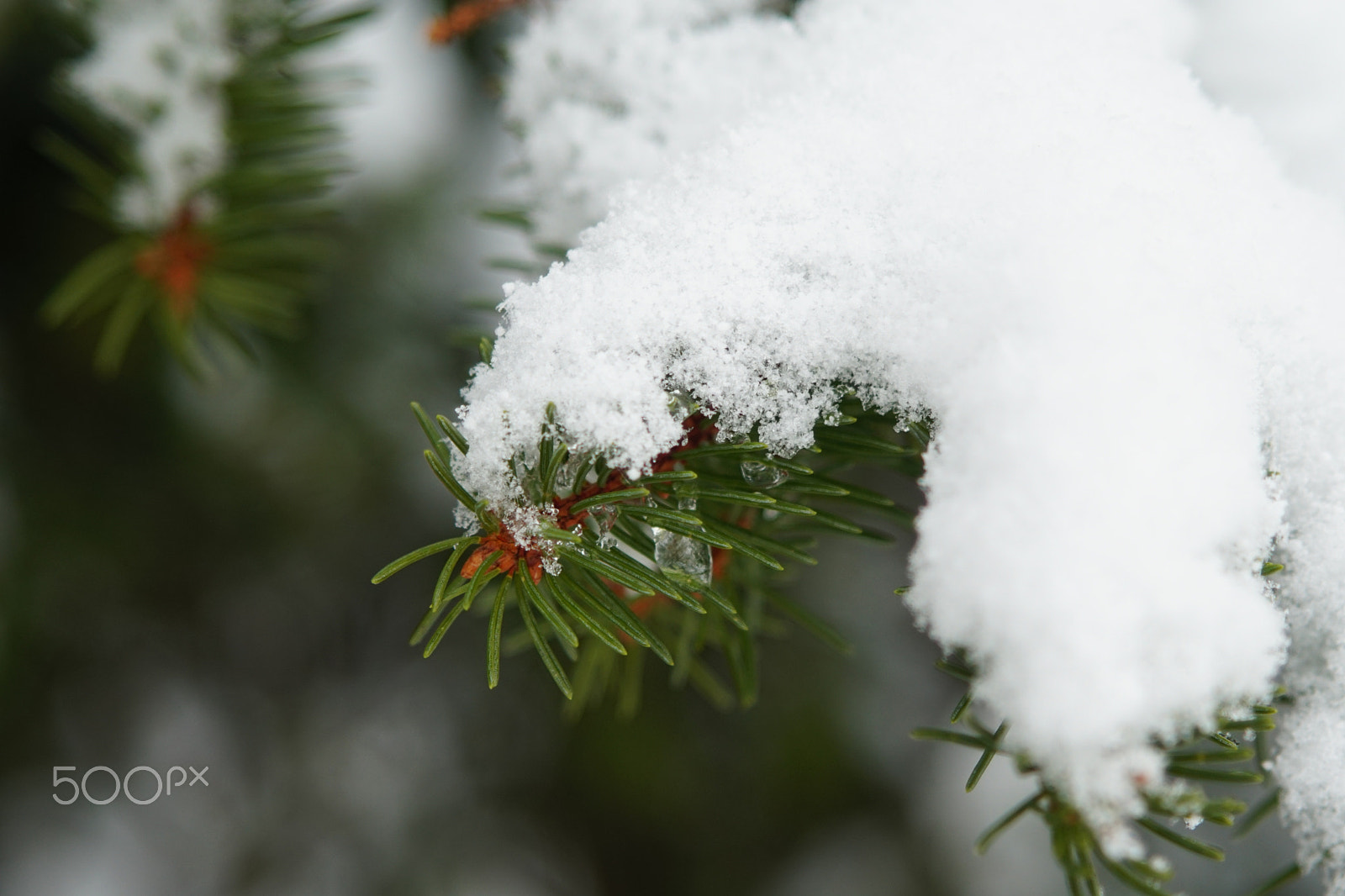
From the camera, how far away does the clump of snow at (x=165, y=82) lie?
82cm

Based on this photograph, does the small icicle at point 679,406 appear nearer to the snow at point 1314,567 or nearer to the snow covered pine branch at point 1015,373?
the snow covered pine branch at point 1015,373

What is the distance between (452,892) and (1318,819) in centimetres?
127

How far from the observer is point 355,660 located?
1.38m

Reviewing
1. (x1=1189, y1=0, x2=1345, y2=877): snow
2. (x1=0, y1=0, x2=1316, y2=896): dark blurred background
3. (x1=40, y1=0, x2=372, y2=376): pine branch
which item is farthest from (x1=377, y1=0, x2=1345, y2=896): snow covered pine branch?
(x1=0, y1=0, x2=1316, y2=896): dark blurred background

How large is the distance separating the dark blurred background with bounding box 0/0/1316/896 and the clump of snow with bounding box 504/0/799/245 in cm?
43

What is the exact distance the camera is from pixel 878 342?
0.51 m

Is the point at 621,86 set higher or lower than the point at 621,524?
higher

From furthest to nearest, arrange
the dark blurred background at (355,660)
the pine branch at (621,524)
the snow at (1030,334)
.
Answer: the dark blurred background at (355,660), the pine branch at (621,524), the snow at (1030,334)

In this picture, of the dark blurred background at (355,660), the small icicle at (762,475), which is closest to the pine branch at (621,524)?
the small icicle at (762,475)

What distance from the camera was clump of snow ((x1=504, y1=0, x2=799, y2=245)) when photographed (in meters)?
0.69

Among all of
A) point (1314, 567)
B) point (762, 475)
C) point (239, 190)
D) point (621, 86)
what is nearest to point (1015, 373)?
point (762, 475)

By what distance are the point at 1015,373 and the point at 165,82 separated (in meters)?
0.90

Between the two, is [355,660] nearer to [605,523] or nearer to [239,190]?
[239,190]

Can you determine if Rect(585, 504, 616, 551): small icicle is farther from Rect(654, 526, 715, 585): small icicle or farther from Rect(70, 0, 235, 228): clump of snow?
Rect(70, 0, 235, 228): clump of snow
